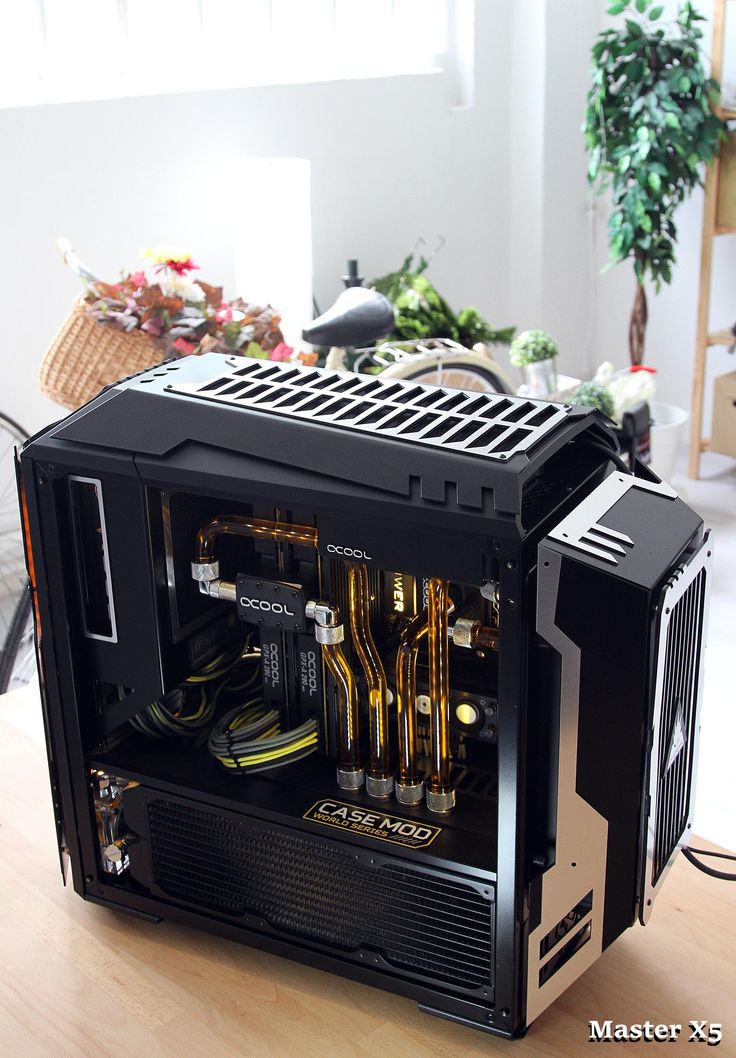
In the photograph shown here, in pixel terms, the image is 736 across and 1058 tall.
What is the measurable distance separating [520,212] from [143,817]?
11.2 feet

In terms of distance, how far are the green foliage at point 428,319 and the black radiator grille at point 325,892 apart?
2.34m

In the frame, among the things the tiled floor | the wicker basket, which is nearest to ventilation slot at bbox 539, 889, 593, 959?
the tiled floor

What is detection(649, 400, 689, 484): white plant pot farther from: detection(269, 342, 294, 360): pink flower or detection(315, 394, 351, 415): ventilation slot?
detection(315, 394, 351, 415): ventilation slot

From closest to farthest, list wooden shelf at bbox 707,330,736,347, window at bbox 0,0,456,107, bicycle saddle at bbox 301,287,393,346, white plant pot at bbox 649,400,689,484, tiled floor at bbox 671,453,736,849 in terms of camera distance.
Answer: bicycle saddle at bbox 301,287,393,346 → tiled floor at bbox 671,453,736,849 → window at bbox 0,0,456,107 → white plant pot at bbox 649,400,689,484 → wooden shelf at bbox 707,330,736,347

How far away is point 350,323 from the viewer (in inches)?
86.9

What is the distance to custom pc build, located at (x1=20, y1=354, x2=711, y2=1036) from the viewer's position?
1.07 m

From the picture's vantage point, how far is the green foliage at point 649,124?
3.62 meters

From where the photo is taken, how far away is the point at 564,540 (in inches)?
40.7

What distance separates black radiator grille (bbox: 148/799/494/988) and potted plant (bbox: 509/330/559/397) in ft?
7.09

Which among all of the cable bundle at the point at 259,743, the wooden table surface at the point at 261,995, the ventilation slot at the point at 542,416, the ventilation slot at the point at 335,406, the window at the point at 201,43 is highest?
Result: the window at the point at 201,43

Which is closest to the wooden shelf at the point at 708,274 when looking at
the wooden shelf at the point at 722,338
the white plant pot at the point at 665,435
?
the wooden shelf at the point at 722,338

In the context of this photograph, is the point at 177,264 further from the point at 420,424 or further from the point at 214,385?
the point at 420,424

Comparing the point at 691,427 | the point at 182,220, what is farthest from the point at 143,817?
the point at 691,427

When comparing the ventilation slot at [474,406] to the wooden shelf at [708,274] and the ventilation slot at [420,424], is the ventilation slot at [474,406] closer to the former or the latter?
the ventilation slot at [420,424]
